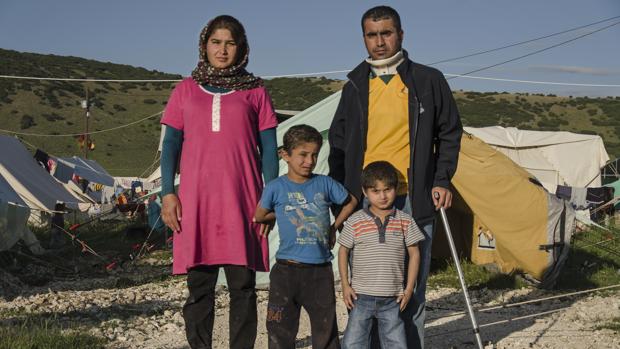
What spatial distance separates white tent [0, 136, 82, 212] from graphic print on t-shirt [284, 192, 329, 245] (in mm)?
6326

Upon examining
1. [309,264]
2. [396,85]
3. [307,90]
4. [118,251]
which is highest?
[307,90]

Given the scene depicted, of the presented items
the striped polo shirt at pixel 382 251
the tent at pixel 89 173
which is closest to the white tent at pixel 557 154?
the tent at pixel 89 173

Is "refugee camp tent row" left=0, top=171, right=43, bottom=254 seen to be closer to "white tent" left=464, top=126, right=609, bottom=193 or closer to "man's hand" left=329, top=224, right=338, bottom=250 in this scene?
"man's hand" left=329, top=224, right=338, bottom=250

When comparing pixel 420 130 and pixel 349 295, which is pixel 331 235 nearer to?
pixel 349 295

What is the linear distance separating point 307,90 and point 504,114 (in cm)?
1346

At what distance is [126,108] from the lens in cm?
5491

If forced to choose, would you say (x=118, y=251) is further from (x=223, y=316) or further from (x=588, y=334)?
(x=588, y=334)

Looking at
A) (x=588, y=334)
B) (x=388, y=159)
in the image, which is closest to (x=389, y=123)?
(x=388, y=159)

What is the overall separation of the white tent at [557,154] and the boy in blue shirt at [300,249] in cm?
1486

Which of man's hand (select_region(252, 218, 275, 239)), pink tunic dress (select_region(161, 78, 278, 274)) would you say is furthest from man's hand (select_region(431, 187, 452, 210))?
pink tunic dress (select_region(161, 78, 278, 274))

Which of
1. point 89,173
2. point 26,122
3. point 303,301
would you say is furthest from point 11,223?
point 26,122

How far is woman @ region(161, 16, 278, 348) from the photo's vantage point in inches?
152

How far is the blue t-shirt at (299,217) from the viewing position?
396cm

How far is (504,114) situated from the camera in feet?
177
